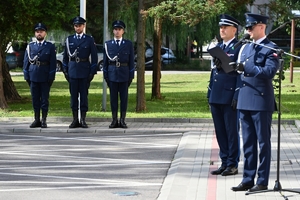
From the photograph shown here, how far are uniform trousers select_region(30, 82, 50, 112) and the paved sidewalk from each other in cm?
52

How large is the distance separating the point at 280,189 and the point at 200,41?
40156 millimetres

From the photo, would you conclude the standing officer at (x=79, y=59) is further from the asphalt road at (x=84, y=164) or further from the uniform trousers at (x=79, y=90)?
the asphalt road at (x=84, y=164)

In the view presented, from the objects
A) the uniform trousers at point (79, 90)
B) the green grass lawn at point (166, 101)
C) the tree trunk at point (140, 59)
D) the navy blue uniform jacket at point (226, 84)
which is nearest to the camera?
the navy blue uniform jacket at point (226, 84)

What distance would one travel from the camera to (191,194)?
30.6 ft

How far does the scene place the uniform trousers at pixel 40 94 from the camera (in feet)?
57.3

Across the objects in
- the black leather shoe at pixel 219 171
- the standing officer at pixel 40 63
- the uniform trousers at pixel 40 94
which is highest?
the standing officer at pixel 40 63

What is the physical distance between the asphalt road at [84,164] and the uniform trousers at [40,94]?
26.6 inches

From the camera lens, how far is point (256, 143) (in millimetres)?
9477

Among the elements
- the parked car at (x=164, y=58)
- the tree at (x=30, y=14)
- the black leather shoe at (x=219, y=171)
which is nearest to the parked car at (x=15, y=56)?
the parked car at (x=164, y=58)

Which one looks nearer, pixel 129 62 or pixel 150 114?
pixel 129 62

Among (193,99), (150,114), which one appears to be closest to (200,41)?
(193,99)

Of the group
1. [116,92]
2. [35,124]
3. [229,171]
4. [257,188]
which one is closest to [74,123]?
[35,124]

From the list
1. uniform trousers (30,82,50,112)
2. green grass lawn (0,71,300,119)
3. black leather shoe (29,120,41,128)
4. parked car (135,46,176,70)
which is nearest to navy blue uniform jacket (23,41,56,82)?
uniform trousers (30,82,50,112)

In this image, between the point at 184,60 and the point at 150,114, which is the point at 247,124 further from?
the point at 184,60
